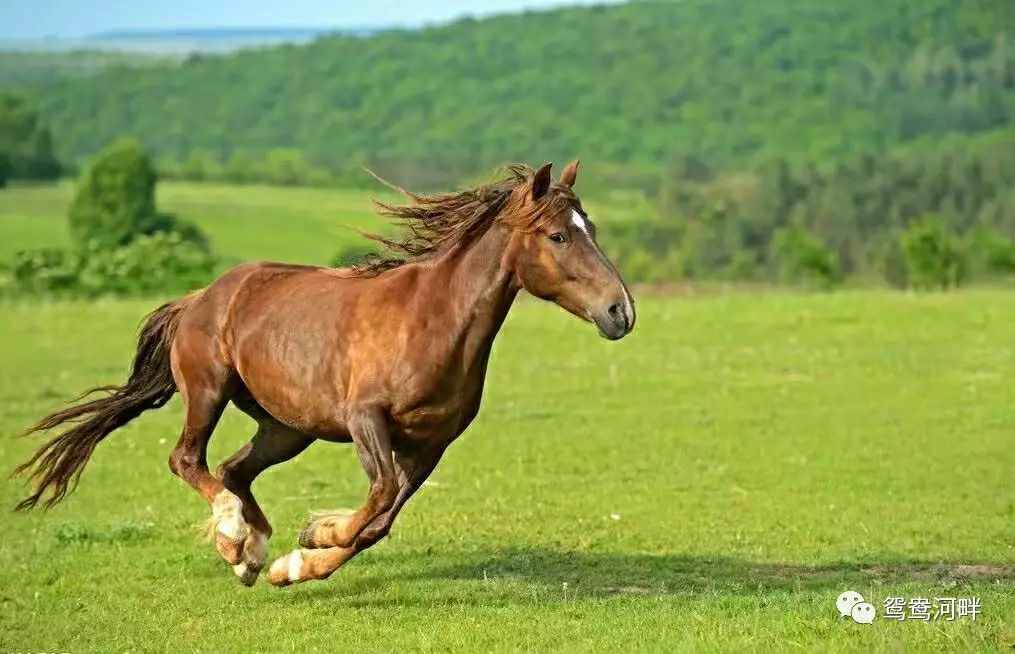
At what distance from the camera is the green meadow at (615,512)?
895cm

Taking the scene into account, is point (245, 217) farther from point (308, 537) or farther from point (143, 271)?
point (308, 537)

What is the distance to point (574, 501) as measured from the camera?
14.2 metres

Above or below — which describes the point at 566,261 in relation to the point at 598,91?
below

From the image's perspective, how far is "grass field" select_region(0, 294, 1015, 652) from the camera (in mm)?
8930

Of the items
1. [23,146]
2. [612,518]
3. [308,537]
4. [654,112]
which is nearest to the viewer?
[308,537]

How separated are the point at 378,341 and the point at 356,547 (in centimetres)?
114

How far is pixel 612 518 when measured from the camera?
13.2 metres

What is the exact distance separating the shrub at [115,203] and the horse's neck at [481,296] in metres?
57.2

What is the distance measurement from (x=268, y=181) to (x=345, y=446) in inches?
3745

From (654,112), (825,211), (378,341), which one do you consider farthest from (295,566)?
(654,112)

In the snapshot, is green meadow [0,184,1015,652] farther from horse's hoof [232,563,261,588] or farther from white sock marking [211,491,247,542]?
white sock marking [211,491,247,542]

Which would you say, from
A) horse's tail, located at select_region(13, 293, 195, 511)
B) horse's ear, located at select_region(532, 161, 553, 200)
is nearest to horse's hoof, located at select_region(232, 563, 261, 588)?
horse's tail, located at select_region(13, 293, 195, 511)

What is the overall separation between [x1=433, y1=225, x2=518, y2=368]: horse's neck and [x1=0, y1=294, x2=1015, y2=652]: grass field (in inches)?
58.0

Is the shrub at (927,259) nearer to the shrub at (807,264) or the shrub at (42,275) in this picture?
the shrub at (807,264)
